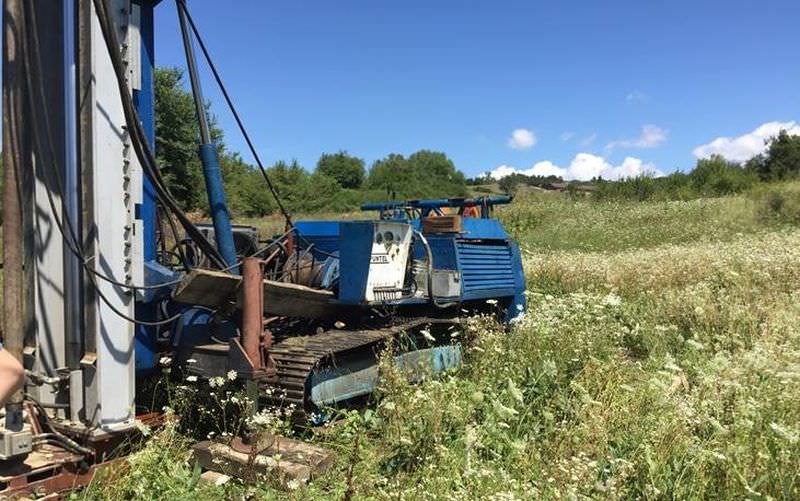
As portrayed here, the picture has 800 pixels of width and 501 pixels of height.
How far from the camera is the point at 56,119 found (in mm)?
3918

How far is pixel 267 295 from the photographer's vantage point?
15.1 feet

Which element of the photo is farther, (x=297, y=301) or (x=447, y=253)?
(x=447, y=253)

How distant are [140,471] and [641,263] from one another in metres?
9.82

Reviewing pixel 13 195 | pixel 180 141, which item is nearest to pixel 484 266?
pixel 13 195

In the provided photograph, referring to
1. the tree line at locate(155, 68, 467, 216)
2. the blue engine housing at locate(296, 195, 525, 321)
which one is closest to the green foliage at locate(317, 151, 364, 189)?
the tree line at locate(155, 68, 467, 216)

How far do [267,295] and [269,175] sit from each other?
93.8 ft

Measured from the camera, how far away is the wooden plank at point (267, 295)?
401cm

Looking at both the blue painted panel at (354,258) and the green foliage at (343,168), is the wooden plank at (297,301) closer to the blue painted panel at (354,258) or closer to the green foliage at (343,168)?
the blue painted panel at (354,258)

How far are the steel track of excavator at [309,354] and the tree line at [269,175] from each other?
5.93 feet

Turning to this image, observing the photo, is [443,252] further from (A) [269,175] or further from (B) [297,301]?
(A) [269,175]

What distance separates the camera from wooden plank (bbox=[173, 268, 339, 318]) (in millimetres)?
4008

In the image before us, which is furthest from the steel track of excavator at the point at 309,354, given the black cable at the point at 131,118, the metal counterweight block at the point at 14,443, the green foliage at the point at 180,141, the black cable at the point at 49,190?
the green foliage at the point at 180,141

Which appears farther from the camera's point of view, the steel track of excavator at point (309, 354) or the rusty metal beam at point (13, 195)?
the steel track of excavator at point (309, 354)

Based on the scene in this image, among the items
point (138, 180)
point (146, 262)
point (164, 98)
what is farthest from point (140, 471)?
point (164, 98)
